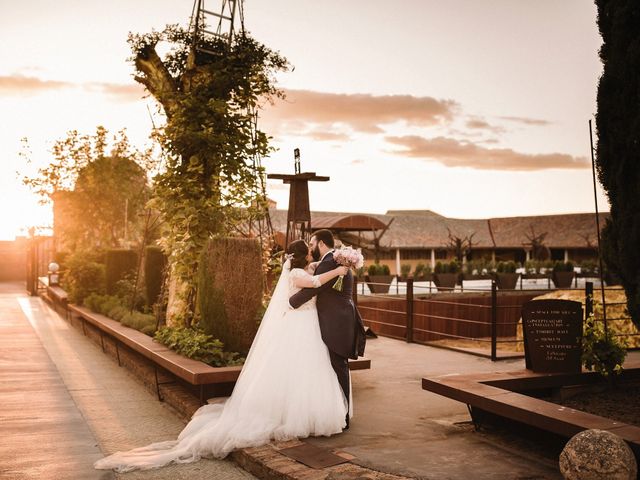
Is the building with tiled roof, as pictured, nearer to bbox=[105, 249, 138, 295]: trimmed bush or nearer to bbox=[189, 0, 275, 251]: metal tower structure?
bbox=[105, 249, 138, 295]: trimmed bush

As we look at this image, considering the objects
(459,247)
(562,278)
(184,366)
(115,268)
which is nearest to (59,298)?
(115,268)

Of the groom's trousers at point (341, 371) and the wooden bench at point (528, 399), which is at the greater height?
the groom's trousers at point (341, 371)

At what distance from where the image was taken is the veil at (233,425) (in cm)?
557

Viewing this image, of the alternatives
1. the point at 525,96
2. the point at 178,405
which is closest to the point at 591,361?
the point at 178,405

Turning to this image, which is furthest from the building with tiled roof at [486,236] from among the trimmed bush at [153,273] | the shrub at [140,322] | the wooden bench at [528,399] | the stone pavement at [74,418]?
the wooden bench at [528,399]

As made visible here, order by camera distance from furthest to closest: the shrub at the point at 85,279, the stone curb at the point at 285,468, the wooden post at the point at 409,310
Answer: the shrub at the point at 85,279 → the wooden post at the point at 409,310 → the stone curb at the point at 285,468

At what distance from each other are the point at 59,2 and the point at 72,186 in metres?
16.5

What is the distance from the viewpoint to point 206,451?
18.8ft

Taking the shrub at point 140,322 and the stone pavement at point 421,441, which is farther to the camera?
the shrub at point 140,322

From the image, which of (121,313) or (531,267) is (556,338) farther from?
(531,267)

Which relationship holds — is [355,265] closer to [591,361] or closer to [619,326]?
[591,361]

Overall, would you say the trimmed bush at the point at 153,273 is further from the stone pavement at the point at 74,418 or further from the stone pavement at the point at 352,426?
the stone pavement at the point at 352,426

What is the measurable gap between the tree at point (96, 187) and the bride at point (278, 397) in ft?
66.6

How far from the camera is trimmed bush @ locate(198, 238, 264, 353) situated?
Answer: 802cm
